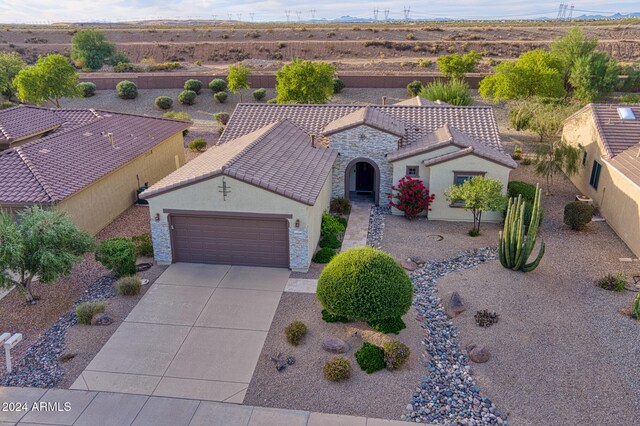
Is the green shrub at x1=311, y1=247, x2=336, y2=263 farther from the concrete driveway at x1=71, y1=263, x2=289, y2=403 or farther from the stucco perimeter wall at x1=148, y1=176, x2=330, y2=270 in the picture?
the concrete driveway at x1=71, y1=263, x2=289, y2=403

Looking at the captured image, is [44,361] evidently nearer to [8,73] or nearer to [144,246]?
[144,246]

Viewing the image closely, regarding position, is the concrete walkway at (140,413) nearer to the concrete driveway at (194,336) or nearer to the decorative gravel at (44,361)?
the concrete driveway at (194,336)

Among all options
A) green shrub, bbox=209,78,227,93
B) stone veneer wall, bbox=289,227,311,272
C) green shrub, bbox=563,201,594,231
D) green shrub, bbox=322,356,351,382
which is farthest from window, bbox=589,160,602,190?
green shrub, bbox=209,78,227,93

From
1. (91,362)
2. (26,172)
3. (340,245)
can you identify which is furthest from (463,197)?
(26,172)

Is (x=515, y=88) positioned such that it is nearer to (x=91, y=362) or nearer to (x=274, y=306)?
(x=274, y=306)

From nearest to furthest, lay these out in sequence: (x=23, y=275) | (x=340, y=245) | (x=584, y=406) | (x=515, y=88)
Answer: (x=584, y=406)
(x=23, y=275)
(x=340, y=245)
(x=515, y=88)

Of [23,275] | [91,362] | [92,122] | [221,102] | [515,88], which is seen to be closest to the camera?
[91,362]
